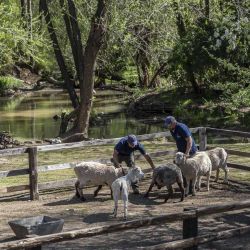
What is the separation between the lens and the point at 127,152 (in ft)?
42.0

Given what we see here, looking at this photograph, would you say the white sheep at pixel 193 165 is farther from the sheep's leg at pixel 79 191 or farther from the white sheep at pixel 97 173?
the sheep's leg at pixel 79 191

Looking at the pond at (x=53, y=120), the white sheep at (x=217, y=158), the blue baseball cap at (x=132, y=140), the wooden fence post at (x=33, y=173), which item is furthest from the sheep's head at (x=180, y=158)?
the pond at (x=53, y=120)

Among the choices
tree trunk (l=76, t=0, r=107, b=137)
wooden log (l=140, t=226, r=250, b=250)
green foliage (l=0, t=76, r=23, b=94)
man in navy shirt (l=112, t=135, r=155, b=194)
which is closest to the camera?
wooden log (l=140, t=226, r=250, b=250)

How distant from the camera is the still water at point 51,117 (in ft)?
104

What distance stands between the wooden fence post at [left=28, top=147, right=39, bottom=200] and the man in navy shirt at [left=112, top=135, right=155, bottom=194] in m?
1.70

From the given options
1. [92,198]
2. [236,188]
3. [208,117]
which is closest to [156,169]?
[92,198]

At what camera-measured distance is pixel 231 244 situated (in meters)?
8.93

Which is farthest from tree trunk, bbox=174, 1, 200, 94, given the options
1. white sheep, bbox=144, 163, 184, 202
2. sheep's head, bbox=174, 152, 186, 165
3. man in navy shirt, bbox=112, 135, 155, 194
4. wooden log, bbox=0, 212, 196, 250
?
wooden log, bbox=0, 212, 196, 250

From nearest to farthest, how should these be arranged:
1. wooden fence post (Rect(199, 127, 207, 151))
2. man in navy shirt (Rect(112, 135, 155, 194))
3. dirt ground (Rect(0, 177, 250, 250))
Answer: dirt ground (Rect(0, 177, 250, 250)) < man in navy shirt (Rect(112, 135, 155, 194)) < wooden fence post (Rect(199, 127, 207, 151))

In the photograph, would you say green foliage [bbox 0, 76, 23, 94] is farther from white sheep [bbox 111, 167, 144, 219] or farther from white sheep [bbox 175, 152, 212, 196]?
white sheep [bbox 111, 167, 144, 219]

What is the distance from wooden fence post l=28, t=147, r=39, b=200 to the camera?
12.7 m

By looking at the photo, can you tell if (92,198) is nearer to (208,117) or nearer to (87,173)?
(87,173)

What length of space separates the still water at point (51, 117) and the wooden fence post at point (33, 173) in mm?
16623

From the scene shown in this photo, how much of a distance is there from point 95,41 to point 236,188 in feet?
36.8
